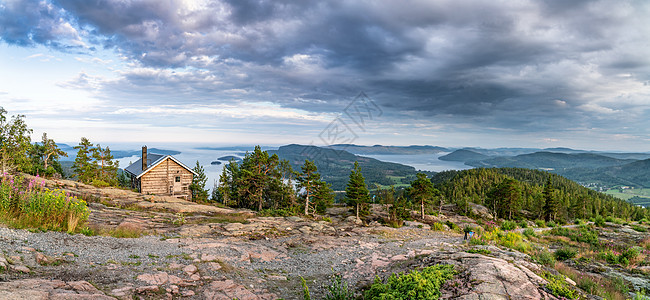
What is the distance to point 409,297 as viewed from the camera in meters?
4.91

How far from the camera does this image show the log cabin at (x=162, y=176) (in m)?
32.6

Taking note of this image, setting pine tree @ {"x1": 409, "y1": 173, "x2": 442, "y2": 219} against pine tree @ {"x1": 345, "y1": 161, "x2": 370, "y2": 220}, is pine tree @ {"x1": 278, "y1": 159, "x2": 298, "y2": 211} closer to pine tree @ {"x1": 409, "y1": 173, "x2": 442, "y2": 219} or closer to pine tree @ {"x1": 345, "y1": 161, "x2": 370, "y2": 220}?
pine tree @ {"x1": 345, "y1": 161, "x2": 370, "y2": 220}

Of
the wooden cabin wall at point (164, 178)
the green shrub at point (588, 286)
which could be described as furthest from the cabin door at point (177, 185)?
the green shrub at point (588, 286)

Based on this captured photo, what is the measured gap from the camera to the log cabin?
32.6m

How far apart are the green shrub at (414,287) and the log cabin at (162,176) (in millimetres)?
34452

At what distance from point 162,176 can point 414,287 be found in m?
36.4

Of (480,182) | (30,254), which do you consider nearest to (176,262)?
(30,254)

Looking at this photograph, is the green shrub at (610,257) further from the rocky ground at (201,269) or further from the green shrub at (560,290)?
the green shrub at (560,290)

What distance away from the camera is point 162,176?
111ft

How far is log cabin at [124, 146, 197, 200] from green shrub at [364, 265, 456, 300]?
34.5 meters

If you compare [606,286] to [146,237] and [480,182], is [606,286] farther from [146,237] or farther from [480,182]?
[480,182]

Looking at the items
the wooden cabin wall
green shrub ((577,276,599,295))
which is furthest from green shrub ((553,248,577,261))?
the wooden cabin wall

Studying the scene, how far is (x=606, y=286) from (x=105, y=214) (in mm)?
21970

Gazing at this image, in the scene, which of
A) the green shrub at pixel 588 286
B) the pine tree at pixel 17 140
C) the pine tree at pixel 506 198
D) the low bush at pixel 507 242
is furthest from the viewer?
the pine tree at pixel 506 198
